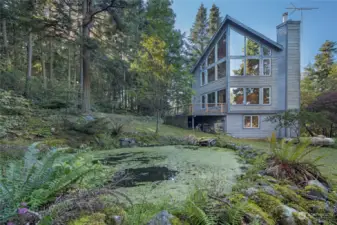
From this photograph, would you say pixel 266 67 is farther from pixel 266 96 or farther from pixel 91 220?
pixel 91 220

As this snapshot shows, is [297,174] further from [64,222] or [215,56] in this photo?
[215,56]

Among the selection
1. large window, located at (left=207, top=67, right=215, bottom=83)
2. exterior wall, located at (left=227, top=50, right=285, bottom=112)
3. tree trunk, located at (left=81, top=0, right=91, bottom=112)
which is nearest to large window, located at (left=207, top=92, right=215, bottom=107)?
large window, located at (left=207, top=67, right=215, bottom=83)

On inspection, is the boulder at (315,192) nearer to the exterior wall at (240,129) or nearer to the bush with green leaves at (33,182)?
the bush with green leaves at (33,182)

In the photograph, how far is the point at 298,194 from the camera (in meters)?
2.46

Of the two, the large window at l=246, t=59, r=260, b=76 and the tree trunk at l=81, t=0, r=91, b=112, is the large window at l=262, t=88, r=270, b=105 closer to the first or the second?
the large window at l=246, t=59, r=260, b=76

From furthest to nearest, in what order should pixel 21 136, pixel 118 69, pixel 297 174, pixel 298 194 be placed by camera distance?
pixel 118 69 < pixel 21 136 < pixel 297 174 < pixel 298 194

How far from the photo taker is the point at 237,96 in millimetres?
12180

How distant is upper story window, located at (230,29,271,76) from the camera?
11930 millimetres

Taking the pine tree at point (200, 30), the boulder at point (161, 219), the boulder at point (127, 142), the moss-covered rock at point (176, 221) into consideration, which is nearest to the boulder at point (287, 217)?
the moss-covered rock at point (176, 221)

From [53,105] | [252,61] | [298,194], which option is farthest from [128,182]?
[252,61]

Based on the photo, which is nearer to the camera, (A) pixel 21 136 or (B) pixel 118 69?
(A) pixel 21 136

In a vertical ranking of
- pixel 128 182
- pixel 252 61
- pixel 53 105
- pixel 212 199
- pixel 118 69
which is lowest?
pixel 128 182

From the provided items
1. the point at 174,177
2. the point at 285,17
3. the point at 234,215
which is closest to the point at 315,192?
the point at 234,215

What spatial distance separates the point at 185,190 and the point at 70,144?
5053mm
